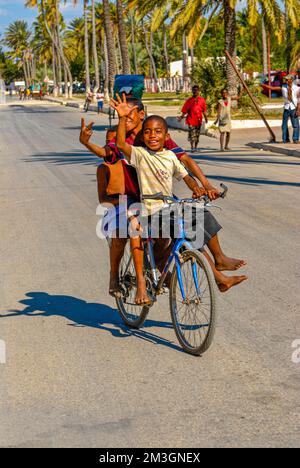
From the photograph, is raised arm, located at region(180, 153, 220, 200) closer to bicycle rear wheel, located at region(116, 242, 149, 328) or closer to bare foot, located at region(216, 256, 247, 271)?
bare foot, located at region(216, 256, 247, 271)

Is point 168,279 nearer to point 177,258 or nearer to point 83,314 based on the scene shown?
point 177,258

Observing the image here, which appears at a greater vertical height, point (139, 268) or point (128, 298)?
point (139, 268)

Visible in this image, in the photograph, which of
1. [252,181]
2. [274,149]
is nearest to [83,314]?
[252,181]

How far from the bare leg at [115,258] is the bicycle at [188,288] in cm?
29

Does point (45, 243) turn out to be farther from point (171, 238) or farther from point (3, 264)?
point (171, 238)

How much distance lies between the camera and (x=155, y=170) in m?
6.08

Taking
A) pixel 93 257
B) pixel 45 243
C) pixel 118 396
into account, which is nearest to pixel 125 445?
pixel 118 396

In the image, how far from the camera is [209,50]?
9106 centimetres

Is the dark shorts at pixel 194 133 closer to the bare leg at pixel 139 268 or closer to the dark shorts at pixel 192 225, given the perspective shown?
the bare leg at pixel 139 268

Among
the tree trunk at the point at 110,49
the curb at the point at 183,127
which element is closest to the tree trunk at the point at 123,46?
the tree trunk at the point at 110,49

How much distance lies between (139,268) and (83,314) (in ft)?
3.99

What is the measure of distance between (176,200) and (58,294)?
96.5 inches

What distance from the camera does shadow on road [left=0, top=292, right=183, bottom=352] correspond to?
22.2 feet

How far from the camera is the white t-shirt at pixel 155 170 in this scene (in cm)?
608
